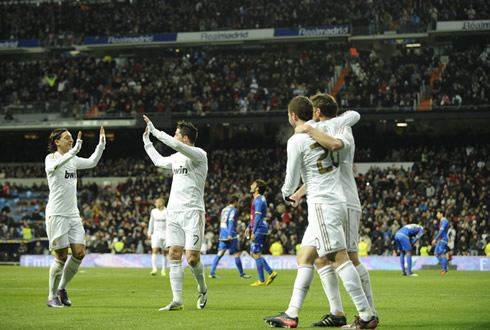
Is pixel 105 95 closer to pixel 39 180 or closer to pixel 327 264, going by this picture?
pixel 39 180

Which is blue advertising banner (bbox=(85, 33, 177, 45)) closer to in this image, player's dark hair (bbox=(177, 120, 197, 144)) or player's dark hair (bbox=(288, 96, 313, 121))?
player's dark hair (bbox=(177, 120, 197, 144))

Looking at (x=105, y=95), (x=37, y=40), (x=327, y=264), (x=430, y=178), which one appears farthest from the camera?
(x=37, y=40)

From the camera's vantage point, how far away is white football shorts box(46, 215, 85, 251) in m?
12.2

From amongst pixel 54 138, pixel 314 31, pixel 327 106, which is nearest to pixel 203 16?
pixel 314 31

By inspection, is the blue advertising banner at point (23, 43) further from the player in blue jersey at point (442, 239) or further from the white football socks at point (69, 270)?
the white football socks at point (69, 270)

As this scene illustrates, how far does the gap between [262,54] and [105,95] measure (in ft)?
35.0

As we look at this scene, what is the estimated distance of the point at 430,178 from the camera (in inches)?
1527

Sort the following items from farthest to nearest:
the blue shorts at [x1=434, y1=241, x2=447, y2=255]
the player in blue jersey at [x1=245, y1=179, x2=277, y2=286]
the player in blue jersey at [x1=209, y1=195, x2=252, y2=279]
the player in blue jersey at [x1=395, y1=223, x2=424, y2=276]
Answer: the blue shorts at [x1=434, y1=241, x2=447, y2=255], the player in blue jersey at [x1=395, y1=223, x2=424, y2=276], the player in blue jersey at [x1=209, y1=195, x2=252, y2=279], the player in blue jersey at [x1=245, y1=179, x2=277, y2=286]

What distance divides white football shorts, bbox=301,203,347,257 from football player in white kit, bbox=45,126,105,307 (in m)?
5.24

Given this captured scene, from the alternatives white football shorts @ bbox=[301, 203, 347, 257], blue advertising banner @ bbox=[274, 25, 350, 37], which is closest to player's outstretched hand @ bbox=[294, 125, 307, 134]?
white football shorts @ bbox=[301, 203, 347, 257]

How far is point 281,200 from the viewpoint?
38750mm

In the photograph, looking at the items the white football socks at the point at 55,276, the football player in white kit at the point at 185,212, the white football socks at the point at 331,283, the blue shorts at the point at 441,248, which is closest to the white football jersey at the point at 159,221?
the blue shorts at the point at 441,248

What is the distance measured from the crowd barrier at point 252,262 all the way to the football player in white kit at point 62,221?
1988 centimetres

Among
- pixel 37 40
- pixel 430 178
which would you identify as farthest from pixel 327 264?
pixel 37 40
